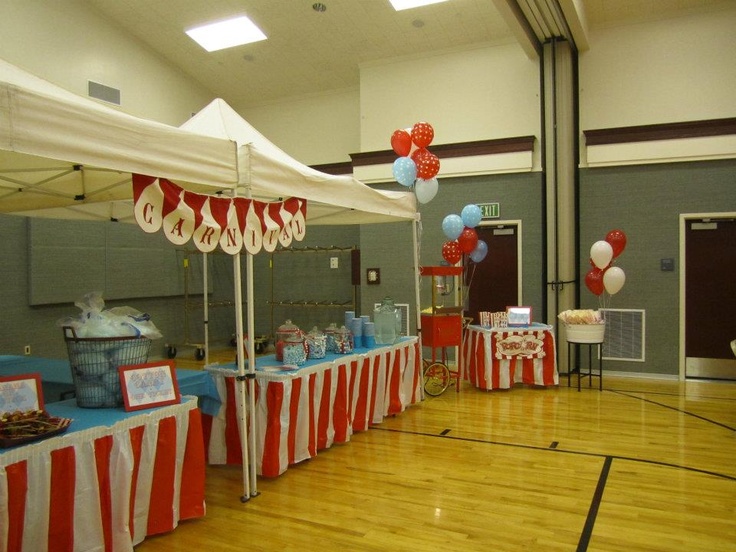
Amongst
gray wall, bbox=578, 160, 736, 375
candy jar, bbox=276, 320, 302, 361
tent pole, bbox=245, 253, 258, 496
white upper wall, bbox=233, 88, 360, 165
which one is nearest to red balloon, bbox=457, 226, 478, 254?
gray wall, bbox=578, 160, 736, 375

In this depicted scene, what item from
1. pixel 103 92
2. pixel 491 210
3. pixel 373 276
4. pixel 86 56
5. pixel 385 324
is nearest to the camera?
pixel 385 324

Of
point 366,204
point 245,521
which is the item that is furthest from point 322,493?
point 366,204

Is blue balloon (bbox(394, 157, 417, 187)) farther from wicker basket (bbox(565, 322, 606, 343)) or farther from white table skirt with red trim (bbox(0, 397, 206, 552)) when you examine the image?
white table skirt with red trim (bbox(0, 397, 206, 552))

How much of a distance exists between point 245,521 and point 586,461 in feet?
8.01

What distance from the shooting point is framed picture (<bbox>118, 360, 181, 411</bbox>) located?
9.57ft

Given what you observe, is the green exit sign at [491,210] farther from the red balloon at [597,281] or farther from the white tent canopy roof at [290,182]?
the white tent canopy roof at [290,182]

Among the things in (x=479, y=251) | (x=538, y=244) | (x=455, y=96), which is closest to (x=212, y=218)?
(x=479, y=251)

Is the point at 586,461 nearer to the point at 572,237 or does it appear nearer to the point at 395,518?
the point at 395,518

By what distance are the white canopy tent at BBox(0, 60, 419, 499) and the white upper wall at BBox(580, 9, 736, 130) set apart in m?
3.73

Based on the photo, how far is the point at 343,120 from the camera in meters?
9.56

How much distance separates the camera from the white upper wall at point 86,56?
6.63 meters

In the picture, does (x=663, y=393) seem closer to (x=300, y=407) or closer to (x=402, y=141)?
(x=402, y=141)

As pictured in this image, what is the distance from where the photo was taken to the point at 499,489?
3.62 metres

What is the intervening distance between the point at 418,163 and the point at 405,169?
20cm
